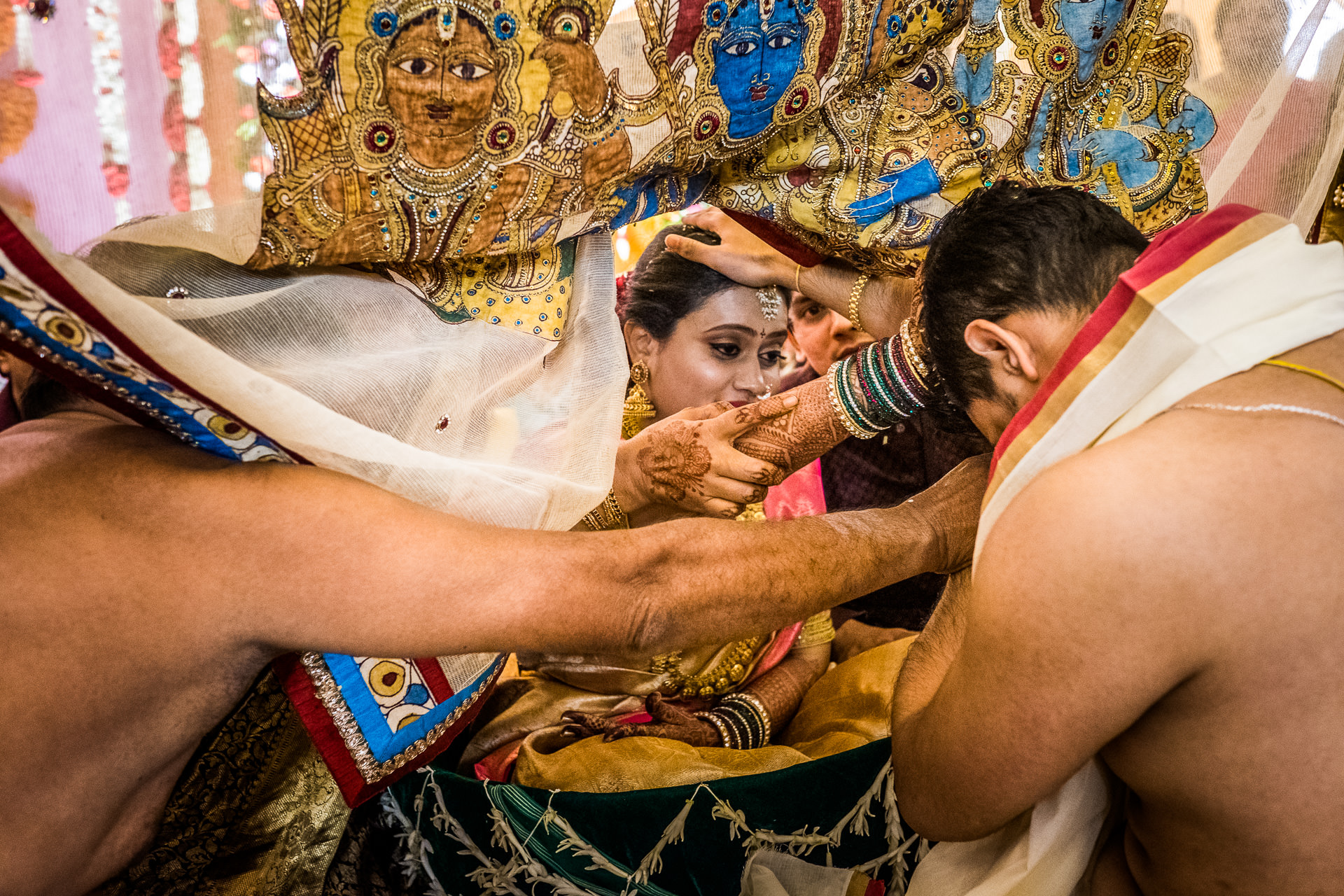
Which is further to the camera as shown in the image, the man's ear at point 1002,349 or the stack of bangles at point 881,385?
the stack of bangles at point 881,385

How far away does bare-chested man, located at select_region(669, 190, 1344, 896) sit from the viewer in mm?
878

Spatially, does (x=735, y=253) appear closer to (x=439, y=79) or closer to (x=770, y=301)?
(x=770, y=301)

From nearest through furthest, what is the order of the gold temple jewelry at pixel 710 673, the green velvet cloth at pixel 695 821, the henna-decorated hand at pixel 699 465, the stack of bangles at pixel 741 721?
the green velvet cloth at pixel 695 821, the henna-decorated hand at pixel 699 465, the stack of bangles at pixel 741 721, the gold temple jewelry at pixel 710 673

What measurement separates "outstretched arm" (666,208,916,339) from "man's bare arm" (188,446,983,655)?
0.79 m

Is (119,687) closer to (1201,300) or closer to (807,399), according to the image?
(807,399)

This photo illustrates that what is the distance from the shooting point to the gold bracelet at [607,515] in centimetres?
197

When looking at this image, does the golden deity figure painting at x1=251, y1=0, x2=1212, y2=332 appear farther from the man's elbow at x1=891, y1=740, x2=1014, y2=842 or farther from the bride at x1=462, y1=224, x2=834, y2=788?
the man's elbow at x1=891, y1=740, x2=1014, y2=842

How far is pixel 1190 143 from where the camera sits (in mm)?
1522

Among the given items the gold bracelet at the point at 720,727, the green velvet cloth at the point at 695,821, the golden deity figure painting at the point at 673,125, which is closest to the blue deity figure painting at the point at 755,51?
the golden deity figure painting at the point at 673,125

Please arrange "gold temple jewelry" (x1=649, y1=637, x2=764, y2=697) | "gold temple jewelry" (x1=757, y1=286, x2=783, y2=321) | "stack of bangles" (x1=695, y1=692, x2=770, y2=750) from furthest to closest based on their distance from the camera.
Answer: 1. "gold temple jewelry" (x1=757, y1=286, x2=783, y2=321)
2. "gold temple jewelry" (x1=649, y1=637, x2=764, y2=697)
3. "stack of bangles" (x1=695, y1=692, x2=770, y2=750)

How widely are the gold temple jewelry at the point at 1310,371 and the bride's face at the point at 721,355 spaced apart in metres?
1.36

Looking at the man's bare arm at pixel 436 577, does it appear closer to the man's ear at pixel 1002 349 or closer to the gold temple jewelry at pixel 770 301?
the man's ear at pixel 1002 349

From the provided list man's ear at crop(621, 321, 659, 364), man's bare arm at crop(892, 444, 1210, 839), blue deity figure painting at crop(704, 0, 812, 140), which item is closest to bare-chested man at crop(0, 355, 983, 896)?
man's bare arm at crop(892, 444, 1210, 839)

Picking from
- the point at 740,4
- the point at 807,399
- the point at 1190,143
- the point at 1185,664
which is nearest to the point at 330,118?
the point at 740,4
